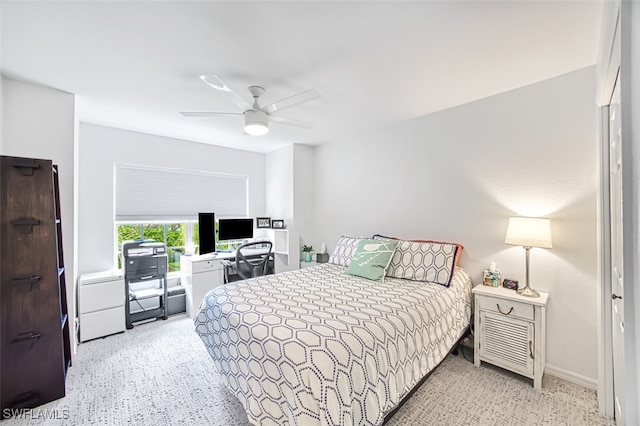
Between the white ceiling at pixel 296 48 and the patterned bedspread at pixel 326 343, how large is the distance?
1794 mm

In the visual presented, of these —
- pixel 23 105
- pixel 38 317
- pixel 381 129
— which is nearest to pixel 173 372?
pixel 38 317

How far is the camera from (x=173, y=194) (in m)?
4.03

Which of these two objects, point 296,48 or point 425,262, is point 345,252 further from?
point 296,48

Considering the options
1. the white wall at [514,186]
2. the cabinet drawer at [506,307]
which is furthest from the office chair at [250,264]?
the cabinet drawer at [506,307]

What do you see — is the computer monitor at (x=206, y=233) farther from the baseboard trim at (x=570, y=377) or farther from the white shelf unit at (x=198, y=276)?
the baseboard trim at (x=570, y=377)

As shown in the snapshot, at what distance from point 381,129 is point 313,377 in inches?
123

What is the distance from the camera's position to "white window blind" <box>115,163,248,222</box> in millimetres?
3648

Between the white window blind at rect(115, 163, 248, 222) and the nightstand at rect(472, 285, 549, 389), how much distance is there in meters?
3.81

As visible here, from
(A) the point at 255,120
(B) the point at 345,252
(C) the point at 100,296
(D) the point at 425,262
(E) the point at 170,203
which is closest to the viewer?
(A) the point at 255,120

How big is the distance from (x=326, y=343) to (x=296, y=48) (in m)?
1.88

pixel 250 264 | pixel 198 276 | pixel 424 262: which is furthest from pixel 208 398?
pixel 424 262

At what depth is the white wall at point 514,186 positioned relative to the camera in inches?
85.7

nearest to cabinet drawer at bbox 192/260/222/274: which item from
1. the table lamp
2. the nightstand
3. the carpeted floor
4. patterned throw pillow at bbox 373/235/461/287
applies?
the carpeted floor

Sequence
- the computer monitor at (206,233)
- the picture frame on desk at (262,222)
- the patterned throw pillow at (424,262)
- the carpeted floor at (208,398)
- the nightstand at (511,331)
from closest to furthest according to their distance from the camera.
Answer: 1. the carpeted floor at (208,398)
2. the nightstand at (511,331)
3. the patterned throw pillow at (424,262)
4. the computer monitor at (206,233)
5. the picture frame on desk at (262,222)
